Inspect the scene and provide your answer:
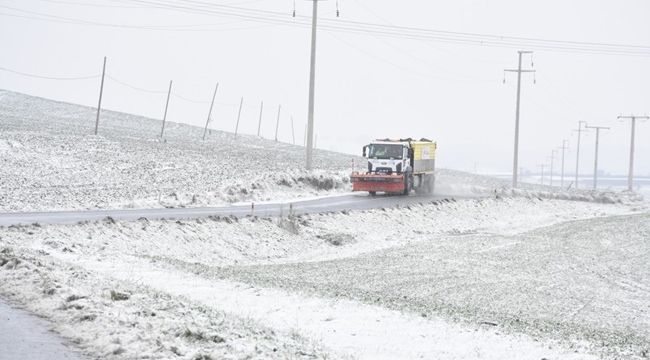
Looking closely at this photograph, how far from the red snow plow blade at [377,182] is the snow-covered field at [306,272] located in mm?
3572

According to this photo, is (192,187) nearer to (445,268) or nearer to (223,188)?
(223,188)

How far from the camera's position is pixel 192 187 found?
166 feet

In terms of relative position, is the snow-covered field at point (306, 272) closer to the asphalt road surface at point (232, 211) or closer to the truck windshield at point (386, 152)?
the asphalt road surface at point (232, 211)

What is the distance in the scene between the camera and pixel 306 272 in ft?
82.9

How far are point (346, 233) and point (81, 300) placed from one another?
82.7 ft

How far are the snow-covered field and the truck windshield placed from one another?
190 inches

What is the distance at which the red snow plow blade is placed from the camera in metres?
53.0

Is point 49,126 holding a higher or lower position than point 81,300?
higher

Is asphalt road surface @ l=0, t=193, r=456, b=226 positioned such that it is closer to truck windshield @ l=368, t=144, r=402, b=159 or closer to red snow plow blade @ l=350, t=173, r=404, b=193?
red snow plow blade @ l=350, t=173, r=404, b=193

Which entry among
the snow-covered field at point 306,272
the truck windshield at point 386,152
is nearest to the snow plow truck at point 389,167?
the truck windshield at point 386,152

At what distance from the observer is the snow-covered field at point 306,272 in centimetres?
1174

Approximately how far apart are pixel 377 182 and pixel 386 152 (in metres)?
2.15

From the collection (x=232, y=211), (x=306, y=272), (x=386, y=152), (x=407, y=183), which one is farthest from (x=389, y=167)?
(x=306, y=272)

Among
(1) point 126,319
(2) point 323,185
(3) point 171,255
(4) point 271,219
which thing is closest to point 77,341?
(1) point 126,319
